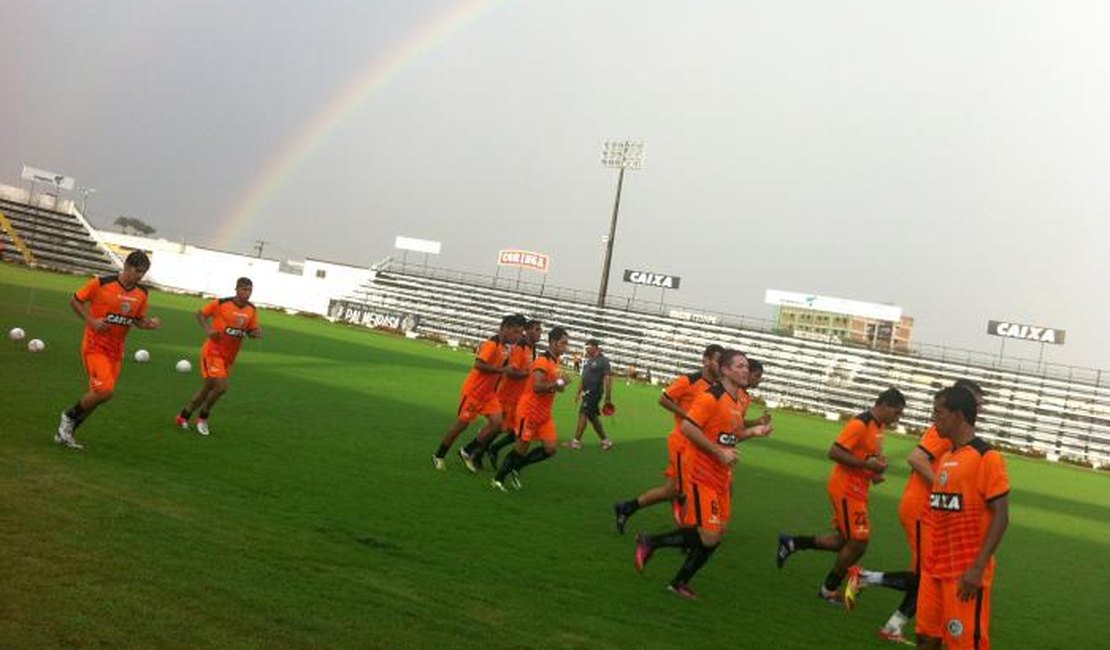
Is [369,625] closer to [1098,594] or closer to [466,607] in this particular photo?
[466,607]

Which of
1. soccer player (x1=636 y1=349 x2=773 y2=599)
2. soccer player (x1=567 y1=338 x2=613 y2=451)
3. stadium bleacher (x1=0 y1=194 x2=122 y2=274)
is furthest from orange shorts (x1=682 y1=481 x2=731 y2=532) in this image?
stadium bleacher (x1=0 y1=194 x2=122 y2=274)

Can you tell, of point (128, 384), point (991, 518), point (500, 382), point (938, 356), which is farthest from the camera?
point (938, 356)

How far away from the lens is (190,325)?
33.9 metres

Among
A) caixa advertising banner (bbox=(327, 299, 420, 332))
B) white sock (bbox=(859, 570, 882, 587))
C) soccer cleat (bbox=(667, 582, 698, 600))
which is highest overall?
white sock (bbox=(859, 570, 882, 587))

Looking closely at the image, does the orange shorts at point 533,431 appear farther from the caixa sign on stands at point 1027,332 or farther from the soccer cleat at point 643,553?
the caixa sign on stands at point 1027,332

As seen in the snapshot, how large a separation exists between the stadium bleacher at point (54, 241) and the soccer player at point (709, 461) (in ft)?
205

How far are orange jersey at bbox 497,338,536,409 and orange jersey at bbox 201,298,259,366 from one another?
3.33 m

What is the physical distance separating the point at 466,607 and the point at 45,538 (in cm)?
276

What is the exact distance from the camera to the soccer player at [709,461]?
805cm

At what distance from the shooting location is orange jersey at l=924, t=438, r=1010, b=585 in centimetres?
560

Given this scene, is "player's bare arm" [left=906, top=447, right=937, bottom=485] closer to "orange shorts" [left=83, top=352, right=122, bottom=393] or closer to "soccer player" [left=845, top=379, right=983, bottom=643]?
"soccer player" [left=845, top=379, right=983, bottom=643]

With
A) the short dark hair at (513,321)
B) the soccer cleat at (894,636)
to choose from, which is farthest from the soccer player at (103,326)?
the soccer cleat at (894,636)

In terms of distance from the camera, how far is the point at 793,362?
6031 centimetres

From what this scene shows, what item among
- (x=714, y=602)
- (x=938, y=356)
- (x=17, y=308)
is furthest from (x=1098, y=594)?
(x=938, y=356)
